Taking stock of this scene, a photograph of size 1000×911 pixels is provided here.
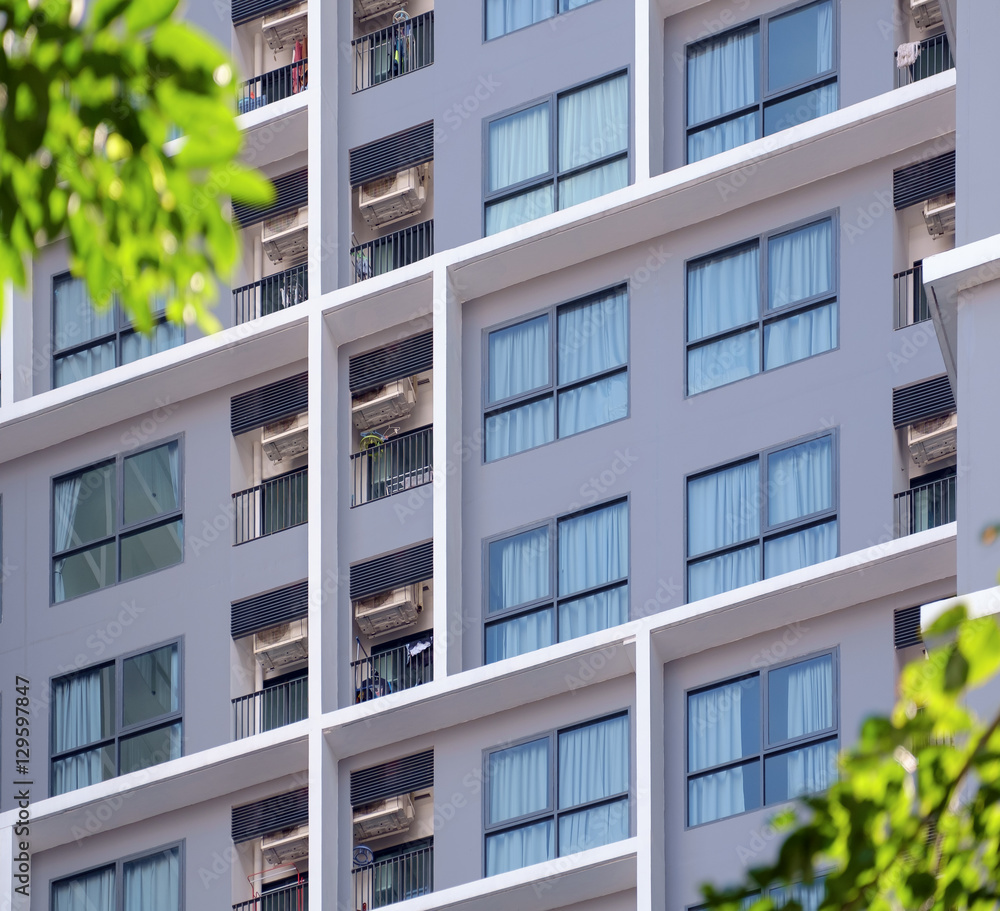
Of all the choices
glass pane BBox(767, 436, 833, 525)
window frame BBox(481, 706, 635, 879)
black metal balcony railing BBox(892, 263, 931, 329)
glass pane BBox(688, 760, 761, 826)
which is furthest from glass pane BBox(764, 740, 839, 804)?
black metal balcony railing BBox(892, 263, 931, 329)

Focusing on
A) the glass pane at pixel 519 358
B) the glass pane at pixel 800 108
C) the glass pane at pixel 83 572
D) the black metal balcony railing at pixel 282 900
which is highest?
the glass pane at pixel 800 108

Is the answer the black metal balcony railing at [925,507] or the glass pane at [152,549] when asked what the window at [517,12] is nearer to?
the glass pane at [152,549]

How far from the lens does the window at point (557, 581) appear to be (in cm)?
3064

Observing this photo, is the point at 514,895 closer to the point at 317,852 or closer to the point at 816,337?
the point at 317,852

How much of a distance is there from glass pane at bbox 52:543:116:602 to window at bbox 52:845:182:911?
373 centimetres

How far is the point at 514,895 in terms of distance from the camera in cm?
2945

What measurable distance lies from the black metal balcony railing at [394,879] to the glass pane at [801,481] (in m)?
5.95

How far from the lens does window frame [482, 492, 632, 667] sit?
101 feet

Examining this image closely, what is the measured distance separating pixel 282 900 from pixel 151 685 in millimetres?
3493

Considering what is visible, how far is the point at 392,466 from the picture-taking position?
32.8m

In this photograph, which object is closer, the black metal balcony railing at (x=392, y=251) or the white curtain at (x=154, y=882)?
the white curtain at (x=154, y=882)

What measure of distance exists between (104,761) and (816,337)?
10975 mm

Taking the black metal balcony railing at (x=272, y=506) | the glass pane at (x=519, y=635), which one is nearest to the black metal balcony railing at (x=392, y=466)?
the black metal balcony railing at (x=272, y=506)

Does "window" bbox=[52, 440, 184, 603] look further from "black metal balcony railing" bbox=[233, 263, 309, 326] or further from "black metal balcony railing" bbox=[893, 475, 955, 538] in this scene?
"black metal balcony railing" bbox=[893, 475, 955, 538]
